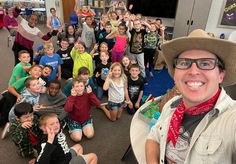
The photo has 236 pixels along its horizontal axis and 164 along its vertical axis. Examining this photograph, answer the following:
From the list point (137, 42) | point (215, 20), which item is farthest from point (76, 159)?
point (215, 20)

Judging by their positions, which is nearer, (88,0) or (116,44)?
(116,44)

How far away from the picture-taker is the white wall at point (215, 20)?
18.8 ft

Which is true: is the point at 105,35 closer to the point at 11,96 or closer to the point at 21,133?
the point at 11,96

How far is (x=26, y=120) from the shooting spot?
219 cm

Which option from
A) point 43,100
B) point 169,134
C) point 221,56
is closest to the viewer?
point 221,56

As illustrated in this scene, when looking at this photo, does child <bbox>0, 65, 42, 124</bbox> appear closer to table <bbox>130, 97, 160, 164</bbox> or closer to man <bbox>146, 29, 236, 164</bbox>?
table <bbox>130, 97, 160, 164</bbox>

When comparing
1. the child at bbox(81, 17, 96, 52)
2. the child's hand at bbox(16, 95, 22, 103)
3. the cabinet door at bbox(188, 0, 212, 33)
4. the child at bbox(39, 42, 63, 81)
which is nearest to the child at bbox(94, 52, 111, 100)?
the child at bbox(39, 42, 63, 81)

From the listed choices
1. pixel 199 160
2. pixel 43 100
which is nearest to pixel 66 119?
pixel 43 100

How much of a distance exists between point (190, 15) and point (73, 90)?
15.2 feet

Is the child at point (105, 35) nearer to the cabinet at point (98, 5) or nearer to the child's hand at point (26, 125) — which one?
the cabinet at point (98, 5)

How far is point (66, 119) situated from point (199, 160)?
2202mm

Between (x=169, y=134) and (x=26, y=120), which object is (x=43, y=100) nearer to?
(x=26, y=120)

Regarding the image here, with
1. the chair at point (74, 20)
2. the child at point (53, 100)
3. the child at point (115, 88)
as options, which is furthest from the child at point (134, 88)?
the chair at point (74, 20)

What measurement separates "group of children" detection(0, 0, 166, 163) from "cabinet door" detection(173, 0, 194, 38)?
1803 mm
